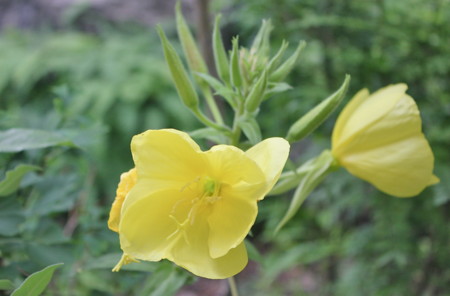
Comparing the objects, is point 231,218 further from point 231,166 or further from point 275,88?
point 275,88

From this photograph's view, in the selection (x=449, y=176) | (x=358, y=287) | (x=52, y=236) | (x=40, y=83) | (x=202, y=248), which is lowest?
(x=40, y=83)

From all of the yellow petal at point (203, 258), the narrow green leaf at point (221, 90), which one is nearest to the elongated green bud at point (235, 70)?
the narrow green leaf at point (221, 90)

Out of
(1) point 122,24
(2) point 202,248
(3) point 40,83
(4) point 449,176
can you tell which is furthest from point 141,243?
(1) point 122,24

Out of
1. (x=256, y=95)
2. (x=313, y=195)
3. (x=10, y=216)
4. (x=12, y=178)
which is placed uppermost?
(x=256, y=95)

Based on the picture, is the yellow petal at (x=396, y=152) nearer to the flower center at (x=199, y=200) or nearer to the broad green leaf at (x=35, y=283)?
the flower center at (x=199, y=200)

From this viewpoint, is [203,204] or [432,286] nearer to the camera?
[203,204]

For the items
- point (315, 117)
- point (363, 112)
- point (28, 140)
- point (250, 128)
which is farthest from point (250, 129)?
point (28, 140)

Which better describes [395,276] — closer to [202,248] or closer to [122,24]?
[202,248]
